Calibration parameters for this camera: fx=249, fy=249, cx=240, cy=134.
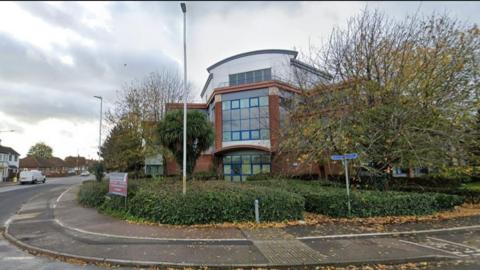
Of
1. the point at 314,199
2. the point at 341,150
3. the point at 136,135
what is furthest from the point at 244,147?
the point at 314,199

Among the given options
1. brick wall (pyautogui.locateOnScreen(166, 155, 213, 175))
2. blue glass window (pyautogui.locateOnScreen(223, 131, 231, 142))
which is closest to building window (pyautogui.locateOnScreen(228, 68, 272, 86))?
blue glass window (pyautogui.locateOnScreen(223, 131, 231, 142))

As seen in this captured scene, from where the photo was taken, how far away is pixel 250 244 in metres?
6.75

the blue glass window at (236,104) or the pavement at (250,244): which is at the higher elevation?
the blue glass window at (236,104)

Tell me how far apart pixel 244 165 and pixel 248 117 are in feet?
15.7

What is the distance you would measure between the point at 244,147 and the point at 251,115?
3.37m

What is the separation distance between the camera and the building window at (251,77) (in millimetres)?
26653

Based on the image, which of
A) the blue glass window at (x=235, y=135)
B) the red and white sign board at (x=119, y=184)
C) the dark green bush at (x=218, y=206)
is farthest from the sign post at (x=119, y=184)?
the blue glass window at (x=235, y=135)

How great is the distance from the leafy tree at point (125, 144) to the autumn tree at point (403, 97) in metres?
15.1

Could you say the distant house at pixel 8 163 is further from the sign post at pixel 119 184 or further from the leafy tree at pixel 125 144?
the sign post at pixel 119 184

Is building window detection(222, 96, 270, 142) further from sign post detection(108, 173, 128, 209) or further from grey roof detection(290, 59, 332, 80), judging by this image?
sign post detection(108, 173, 128, 209)

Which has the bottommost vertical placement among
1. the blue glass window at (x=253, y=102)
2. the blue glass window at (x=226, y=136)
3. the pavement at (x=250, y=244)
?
the pavement at (x=250, y=244)

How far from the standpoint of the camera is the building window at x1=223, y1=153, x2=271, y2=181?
24.1 metres

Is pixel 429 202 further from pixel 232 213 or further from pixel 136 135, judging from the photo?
pixel 136 135

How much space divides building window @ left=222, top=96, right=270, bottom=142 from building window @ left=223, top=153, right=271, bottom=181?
184cm
